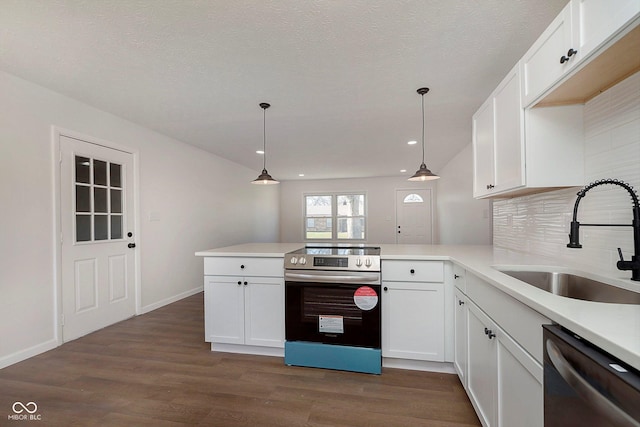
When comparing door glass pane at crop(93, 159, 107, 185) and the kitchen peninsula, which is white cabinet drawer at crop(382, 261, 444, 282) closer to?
the kitchen peninsula

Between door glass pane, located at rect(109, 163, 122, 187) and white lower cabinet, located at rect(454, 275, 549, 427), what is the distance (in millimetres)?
3730

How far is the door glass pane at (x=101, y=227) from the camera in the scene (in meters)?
3.05

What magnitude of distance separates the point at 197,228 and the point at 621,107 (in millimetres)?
4813

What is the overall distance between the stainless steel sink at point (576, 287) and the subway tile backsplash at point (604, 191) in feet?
0.41

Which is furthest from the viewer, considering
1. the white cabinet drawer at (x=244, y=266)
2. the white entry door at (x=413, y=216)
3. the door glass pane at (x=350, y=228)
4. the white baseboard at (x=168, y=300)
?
the door glass pane at (x=350, y=228)

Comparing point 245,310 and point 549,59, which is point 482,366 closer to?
point 549,59

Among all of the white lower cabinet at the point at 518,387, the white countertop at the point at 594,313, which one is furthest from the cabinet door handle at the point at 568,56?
the white lower cabinet at the point at 518,387

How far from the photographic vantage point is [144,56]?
6.72 ft

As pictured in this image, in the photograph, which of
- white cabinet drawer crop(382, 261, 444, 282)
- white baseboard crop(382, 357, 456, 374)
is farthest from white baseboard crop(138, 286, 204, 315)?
white cabinet drawer crop(382, 261, 444, 282)

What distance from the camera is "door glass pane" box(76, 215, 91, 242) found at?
286cm

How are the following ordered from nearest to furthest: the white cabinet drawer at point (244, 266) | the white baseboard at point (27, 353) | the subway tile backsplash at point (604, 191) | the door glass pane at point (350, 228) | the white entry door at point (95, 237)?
the subway tile backsplash at point (604, 191), the white baseboard at point (27, 353), the white cabinet drawer at point (244, 266), the white entry door at point (95, 237), the door glass pane at point (350, 228)

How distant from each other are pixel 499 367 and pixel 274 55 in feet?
7.58

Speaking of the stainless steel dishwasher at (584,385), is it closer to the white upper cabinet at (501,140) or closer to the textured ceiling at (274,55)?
the white upper cabinet at (501,140)

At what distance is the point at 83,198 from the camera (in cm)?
292
